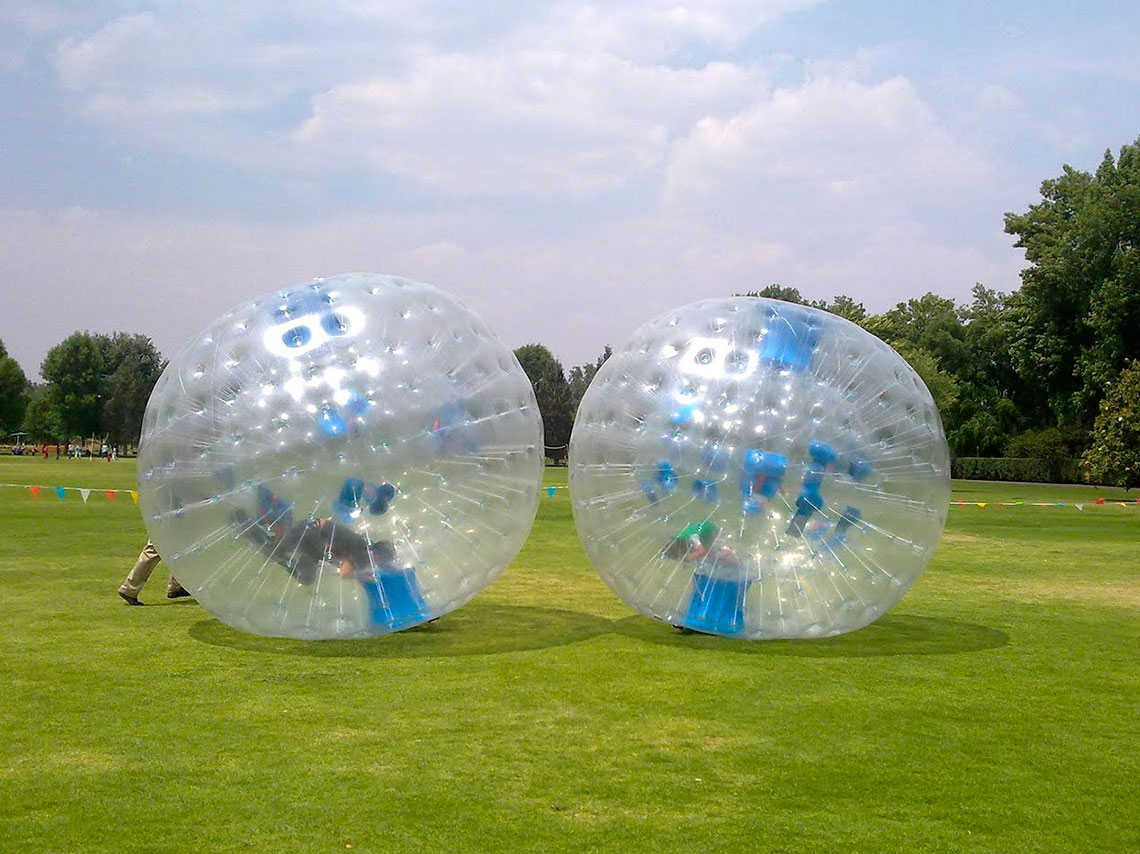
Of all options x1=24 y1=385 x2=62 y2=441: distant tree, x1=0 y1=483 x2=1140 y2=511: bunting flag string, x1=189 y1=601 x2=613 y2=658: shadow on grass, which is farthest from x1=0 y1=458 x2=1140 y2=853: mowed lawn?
x1=24 y1=385 x2=62 y2=441: distant tree

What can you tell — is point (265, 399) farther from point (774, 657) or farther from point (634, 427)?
point (774, 657)

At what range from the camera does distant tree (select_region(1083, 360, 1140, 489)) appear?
1321 inches

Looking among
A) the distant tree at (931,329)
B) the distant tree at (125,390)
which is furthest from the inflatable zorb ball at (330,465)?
the distant tree at (125,390)

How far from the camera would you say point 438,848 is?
525 centimetres

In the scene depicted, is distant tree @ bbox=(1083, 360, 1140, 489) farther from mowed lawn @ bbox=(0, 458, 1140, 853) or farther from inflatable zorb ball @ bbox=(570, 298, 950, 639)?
inflatable zorb ball @ bbox=(570, 298, 950, 639)

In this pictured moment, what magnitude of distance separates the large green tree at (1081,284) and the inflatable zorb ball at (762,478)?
35426 mm

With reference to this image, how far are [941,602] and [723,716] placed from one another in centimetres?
636

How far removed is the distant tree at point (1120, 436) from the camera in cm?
3356

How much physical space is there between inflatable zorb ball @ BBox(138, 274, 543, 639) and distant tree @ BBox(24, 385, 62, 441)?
349 feet

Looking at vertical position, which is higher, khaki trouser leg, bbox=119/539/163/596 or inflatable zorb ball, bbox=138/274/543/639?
inflatable zorb ball, bbox=138/274/543/639

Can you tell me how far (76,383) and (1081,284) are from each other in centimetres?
8935

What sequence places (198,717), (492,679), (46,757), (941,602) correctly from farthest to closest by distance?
1. (941,602)
2. (492,679)
3. (198,717)
4. (46,757)

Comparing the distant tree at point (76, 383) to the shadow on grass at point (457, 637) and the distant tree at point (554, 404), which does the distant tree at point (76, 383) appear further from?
the shadow on grass at point (457, 637)

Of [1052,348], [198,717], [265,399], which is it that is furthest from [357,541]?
[1052,348]
